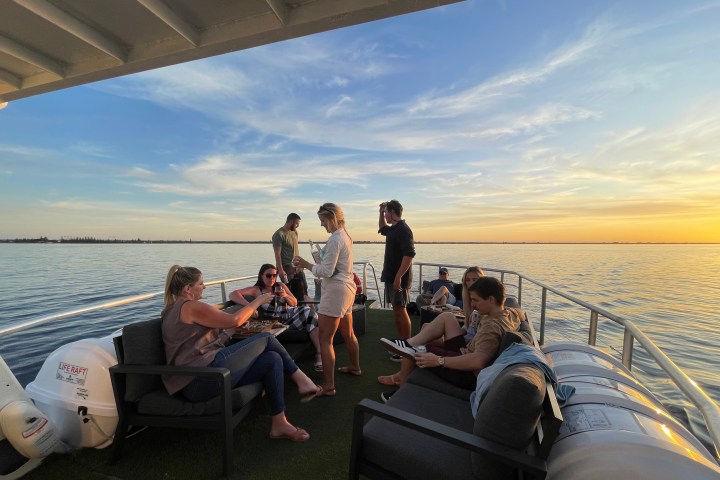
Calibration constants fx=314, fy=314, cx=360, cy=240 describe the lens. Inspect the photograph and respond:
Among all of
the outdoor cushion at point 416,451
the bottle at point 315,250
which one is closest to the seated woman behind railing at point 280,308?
the bottle at point 315,250

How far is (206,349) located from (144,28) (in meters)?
2.34

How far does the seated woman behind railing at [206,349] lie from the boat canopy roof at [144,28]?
5.58 ft

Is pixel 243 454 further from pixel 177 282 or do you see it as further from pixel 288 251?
pixel 288 251

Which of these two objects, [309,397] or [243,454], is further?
[309,397]

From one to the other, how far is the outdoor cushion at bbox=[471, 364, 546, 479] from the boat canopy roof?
2067mm

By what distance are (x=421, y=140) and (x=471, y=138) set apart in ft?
4.16

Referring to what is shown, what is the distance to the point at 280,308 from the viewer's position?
3605 mm

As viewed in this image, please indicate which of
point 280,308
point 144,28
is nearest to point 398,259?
point 280,308

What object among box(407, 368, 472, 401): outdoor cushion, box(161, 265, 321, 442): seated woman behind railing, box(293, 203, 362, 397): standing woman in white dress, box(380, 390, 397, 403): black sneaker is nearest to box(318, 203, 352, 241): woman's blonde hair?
box(293, 203, 362, 397): standing woman in white dress

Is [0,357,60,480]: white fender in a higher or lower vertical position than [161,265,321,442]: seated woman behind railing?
lower

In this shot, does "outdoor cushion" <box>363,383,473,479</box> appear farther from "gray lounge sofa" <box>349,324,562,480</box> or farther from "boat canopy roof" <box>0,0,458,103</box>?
"boat canopy roof" <box>0,0,458,103</box>

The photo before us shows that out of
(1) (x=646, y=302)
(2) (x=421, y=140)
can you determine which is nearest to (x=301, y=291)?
(2) (x=421, y=140)

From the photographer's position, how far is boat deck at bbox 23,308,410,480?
6.07ft

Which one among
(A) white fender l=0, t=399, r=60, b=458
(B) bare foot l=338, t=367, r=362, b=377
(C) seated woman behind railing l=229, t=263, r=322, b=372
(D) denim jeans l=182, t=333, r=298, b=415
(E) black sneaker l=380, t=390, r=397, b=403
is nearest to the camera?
(A) white fender l=0, t=399, r=60, b=458
